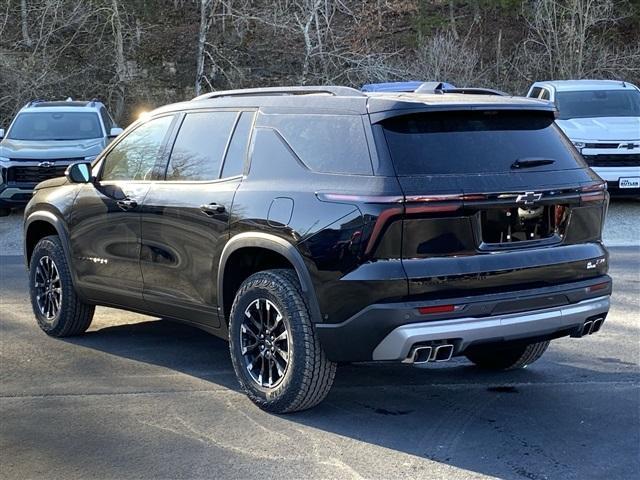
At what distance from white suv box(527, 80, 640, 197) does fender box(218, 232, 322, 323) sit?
8.18 meters

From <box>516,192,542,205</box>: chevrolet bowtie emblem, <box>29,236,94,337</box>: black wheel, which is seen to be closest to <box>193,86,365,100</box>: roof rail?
<box>516,192,542,205</box>: chevrolet bowtie emblem

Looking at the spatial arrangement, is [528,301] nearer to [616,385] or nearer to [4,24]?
[616,385]

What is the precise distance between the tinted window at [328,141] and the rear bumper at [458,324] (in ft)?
2.56

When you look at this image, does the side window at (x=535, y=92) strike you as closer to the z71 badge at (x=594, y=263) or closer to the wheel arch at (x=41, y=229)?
the wheel arch at (x=41, y=229)

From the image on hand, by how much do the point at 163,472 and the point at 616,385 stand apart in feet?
9.78

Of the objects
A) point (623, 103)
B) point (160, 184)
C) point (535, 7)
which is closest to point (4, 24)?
point (535, 7)

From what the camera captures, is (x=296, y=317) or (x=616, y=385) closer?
(x=296, y=317)

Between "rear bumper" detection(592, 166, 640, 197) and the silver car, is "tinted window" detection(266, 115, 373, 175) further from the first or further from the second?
the silver car

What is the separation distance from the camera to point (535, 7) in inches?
940

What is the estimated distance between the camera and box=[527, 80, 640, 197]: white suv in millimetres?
13102

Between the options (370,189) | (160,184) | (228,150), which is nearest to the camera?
(370,189)

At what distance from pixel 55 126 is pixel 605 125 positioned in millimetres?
9013

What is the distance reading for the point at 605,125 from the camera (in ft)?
44.3

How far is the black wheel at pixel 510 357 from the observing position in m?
5.72
